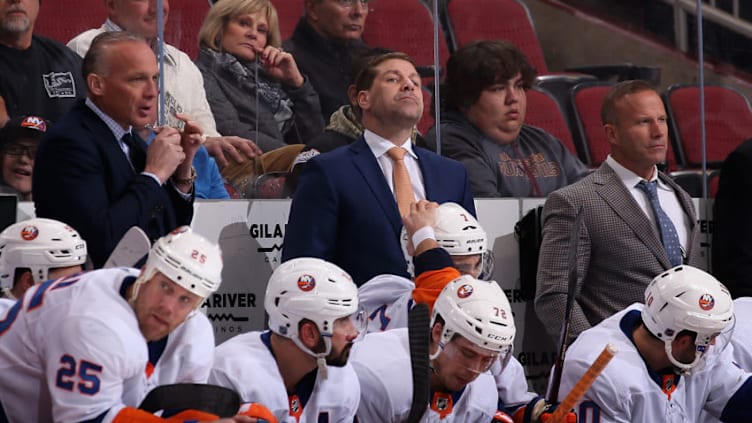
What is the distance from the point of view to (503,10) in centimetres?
497

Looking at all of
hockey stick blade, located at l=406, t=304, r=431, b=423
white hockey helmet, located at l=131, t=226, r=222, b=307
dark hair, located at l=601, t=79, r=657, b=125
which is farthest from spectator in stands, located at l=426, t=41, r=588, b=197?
white hockey helmet, located at l=131, t=226, r=222, b=307

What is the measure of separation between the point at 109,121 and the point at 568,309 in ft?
5.07

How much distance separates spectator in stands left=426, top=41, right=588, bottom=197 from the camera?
476cm

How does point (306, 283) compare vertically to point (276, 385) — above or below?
above

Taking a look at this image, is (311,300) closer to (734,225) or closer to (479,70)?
(479,70)

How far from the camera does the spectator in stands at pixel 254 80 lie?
14.3 feet

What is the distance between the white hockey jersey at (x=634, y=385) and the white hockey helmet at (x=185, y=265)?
1206 mm

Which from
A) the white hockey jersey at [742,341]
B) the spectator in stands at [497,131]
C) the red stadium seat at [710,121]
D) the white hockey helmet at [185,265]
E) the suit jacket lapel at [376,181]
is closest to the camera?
the white hockey helmet at [185,265]

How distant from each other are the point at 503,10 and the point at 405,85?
3.17ft

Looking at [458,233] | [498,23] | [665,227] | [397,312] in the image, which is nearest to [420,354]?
[397,312]

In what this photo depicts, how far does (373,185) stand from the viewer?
404 centimetres

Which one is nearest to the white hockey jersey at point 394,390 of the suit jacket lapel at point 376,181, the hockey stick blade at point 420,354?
the hockey stick blade at point 420,354

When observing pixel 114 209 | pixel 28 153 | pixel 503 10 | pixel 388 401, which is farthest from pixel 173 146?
pixel 503 10

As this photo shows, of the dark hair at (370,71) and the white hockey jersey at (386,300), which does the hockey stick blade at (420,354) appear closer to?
the white hockey jersey at (386,300)
